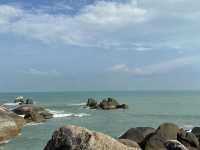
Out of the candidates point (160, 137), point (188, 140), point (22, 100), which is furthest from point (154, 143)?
point (22, 100)

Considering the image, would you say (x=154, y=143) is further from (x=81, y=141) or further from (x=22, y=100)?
(x=22, y=100)

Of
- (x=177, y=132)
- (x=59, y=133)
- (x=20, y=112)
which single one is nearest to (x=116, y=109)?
(x=20, y=112)

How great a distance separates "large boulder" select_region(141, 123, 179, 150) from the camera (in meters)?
28.4

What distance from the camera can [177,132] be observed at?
31656 millimetres

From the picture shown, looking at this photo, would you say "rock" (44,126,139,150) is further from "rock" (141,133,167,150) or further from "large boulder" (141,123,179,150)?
"rock" (141,133,167,150)

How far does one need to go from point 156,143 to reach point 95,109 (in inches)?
2389

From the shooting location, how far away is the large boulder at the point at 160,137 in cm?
2842

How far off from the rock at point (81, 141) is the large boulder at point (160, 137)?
1459 cm

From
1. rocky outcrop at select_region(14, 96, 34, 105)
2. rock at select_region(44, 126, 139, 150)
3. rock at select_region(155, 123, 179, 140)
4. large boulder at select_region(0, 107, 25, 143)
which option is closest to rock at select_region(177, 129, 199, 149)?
rock at select_region(155, 123, 179, 140)

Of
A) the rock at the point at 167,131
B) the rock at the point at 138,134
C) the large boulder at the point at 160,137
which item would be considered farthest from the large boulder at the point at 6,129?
the rock at the point at 167,131

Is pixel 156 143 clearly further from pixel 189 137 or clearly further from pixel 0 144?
pixel 0 144

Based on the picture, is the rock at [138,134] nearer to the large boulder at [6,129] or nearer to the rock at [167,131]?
the rock at [167,131]

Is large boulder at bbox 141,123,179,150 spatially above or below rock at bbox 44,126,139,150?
below

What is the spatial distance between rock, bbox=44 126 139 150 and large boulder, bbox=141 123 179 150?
574 inches
